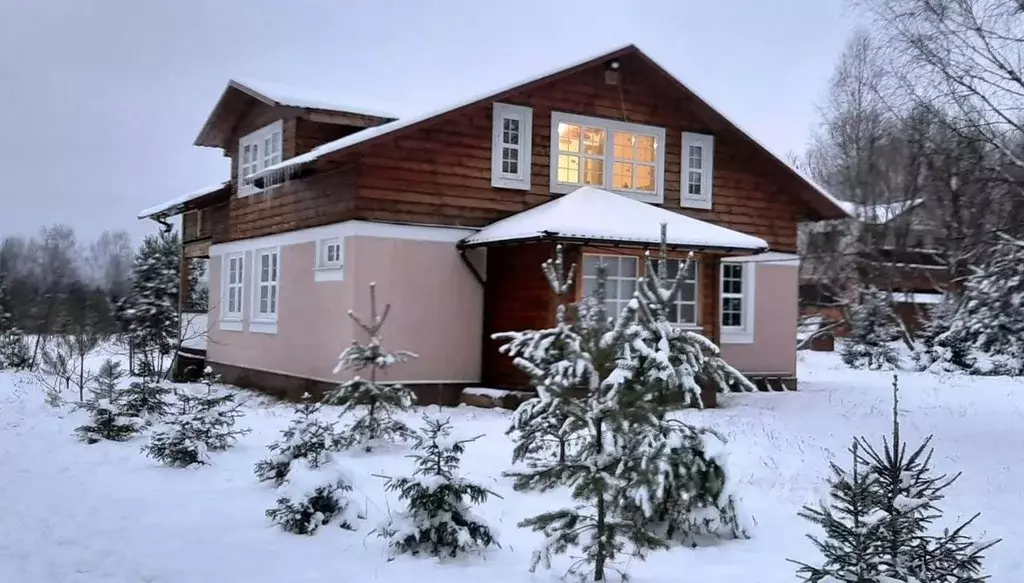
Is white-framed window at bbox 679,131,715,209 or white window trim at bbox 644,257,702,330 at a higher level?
white-framed window at bbox 679,131,715,209

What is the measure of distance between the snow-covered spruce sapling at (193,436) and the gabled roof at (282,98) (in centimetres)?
774

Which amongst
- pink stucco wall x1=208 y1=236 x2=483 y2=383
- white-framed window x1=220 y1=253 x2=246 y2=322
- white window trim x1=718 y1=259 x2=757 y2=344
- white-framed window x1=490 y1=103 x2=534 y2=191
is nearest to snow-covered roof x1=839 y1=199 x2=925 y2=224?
white window trim x1=718 y1=259 x2=757 y2=344

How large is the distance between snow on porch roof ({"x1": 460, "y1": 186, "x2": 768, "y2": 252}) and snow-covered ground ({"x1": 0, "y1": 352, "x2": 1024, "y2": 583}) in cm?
275

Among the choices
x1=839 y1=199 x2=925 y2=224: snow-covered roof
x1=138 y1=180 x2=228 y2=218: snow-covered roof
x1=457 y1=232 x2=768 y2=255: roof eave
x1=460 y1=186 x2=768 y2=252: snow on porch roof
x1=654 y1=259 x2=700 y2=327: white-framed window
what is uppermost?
x1=839 y1=199 x2=925 y2=224: snow-covered roof

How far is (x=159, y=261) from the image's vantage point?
32.5 m

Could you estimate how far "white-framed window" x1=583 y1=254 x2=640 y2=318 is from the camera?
15.3 m

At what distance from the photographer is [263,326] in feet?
58.7

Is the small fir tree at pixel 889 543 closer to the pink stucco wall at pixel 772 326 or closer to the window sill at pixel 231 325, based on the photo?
the pink stucco wall at pixel 772 326

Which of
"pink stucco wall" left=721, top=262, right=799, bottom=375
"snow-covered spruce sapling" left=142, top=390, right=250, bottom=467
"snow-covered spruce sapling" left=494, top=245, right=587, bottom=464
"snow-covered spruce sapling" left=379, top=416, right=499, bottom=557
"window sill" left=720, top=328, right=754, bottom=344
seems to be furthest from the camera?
"pink stucco wall" left=721, top=262, right=799, bottom=375

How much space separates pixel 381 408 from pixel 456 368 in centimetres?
454

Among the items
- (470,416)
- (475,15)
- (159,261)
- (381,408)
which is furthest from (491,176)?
(475,15)

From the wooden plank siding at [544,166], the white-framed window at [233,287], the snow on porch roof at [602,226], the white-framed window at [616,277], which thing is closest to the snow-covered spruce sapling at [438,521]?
the snow on porch roof at [602,226]

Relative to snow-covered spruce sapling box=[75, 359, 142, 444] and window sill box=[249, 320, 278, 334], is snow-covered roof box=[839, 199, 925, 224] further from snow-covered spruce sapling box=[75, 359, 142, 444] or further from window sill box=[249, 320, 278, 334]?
snow-covered spruce sapling box=[75, 359, 142, 444]

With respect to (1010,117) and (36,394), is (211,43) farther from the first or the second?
(1010,117)
